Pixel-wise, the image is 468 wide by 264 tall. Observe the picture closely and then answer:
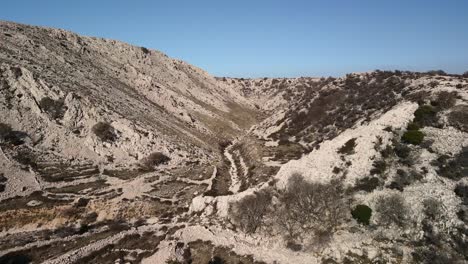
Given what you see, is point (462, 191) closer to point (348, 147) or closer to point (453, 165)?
point (453, 165)

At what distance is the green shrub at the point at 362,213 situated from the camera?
31.7 metres

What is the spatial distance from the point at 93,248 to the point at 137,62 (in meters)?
88.6

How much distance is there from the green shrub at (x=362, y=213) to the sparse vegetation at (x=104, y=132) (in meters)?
48.3

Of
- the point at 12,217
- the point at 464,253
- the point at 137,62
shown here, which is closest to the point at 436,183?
the point at 464,253

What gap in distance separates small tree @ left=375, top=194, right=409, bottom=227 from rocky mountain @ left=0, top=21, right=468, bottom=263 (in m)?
0.11

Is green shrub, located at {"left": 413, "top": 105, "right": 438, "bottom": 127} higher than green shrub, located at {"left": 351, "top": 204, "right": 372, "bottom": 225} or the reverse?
higher

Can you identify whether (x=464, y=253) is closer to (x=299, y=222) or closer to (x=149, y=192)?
(x=299, y=222)

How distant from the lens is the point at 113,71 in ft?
332

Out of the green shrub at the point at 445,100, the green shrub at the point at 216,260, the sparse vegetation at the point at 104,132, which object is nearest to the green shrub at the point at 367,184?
the green shrub at the point at 216,260

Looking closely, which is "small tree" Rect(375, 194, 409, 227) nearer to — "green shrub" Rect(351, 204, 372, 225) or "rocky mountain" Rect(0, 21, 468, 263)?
"rocky mountain" Rect(0, 21, 468, 263)

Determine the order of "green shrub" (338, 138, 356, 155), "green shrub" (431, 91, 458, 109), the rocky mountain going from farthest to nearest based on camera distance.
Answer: "green shrub" (431, 91, 458, 109) → "green shrub" (338, 138, 356, 155) → the rocky mountain

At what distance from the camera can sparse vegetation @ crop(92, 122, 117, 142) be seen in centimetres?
6794

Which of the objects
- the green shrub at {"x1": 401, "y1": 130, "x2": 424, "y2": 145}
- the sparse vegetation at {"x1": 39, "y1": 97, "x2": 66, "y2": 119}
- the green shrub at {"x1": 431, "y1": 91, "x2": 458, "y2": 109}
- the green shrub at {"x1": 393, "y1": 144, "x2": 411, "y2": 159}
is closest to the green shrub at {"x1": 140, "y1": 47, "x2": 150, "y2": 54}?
the sparse vegetation at {"x1": 39, "y1": 97, "x2": 66, "y2": 119}

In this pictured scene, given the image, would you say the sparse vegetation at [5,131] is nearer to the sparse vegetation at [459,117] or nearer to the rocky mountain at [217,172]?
the rocky mountain at [217,172]
